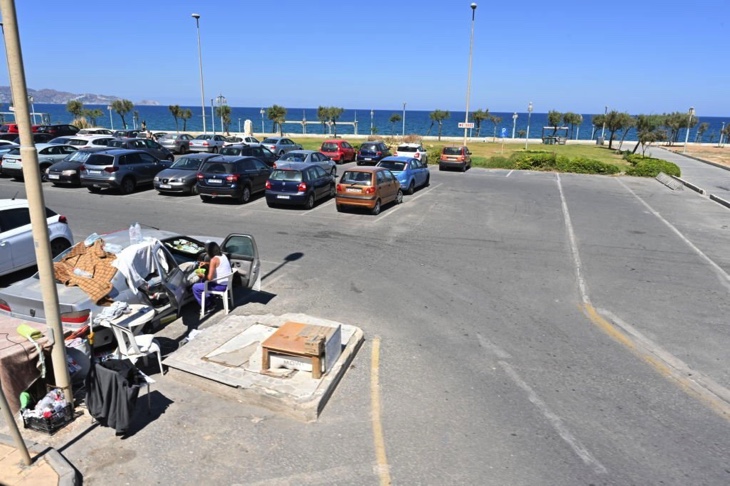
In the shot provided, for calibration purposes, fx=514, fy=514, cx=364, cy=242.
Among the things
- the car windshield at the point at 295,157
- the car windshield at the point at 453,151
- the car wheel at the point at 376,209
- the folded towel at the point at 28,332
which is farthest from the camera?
the car windshield at the point at 453,151

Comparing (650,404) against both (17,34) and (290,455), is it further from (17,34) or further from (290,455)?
(17,34)

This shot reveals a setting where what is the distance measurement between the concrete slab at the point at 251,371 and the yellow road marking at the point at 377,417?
33cm

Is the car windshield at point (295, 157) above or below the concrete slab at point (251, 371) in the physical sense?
above

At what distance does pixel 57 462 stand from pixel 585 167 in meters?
35.7

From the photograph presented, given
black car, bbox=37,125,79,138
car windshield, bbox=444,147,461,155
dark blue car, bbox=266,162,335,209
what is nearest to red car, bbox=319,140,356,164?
car windshield, bbox=444,147,461,155

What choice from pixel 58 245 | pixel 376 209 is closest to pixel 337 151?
pixel 376 209

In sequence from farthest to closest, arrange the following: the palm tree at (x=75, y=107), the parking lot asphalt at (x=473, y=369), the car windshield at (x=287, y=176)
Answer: the palm tree at (x=75, y=107) < the car windshield at (x=287, y=176) < the parking lot asphalt at (x=473, y=369)

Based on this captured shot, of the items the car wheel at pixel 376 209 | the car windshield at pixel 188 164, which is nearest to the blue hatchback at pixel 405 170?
the car wheel at pixel 376 209

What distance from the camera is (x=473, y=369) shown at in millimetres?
7160

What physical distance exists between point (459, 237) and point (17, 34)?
12216 millimetres

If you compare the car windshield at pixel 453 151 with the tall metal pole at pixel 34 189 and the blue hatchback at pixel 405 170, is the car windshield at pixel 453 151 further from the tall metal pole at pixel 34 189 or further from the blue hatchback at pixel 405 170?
the tall metal pole at pixel 34 189

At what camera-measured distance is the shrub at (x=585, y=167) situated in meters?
34.5

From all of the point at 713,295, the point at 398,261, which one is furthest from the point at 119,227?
the point at 713,295

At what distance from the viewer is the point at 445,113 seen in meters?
74.2
